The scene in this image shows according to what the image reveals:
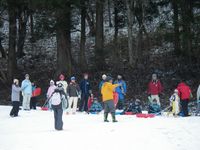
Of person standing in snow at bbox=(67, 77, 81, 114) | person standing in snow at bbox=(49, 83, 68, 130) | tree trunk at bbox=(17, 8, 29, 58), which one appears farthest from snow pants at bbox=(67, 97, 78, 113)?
tree trunk at bbox=(17, 8, 29, 58)

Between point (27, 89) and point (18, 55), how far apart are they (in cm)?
2330

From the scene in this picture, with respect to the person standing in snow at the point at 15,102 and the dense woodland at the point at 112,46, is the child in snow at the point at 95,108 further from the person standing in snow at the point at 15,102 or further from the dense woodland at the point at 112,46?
the dense woodland at the point at 112,46

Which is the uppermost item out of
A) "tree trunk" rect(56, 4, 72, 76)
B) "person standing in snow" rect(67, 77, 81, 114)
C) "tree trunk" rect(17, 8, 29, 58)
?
"tree trunk" rect(17, 8, 29, 58)

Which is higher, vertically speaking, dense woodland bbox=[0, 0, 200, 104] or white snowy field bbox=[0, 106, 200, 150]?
dense woodland bbox=[0, 0, 200, 104]

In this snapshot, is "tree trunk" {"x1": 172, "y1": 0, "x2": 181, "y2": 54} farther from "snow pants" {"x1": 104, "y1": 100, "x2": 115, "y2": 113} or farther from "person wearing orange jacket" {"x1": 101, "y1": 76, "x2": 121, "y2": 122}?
"snow pants" {"x1": 104, "y1": 100, "x2": 115, "y2": 113}

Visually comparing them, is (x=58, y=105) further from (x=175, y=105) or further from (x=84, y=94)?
(x=84, y=94)

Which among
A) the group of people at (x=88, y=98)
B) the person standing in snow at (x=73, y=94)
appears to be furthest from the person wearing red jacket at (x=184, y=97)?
the person standing in snow at (x=73, y=94)

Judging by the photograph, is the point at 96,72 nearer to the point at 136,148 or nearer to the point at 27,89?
the point at 27,89

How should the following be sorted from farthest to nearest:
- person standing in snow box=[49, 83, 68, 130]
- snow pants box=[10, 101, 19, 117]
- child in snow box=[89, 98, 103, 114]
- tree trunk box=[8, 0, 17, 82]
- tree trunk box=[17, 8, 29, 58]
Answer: tree trunk box=[17, 8, 29, 58] < tree trunk box=[8, 0, 17, 82] < child in snow box=[89, 98, 103, 114] < snow pants box=[10, 101, 19, 117] < person standing in snow box=[49, 83, 68, 130]

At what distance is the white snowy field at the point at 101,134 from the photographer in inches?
574

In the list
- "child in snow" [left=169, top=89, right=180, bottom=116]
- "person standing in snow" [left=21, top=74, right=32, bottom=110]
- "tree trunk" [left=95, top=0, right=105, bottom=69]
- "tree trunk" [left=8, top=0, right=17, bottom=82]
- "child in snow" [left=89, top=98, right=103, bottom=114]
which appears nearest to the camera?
"child in snow" [left=169, top=89, right=180, bottom=116]

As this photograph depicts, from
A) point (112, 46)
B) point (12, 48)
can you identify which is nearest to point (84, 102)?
point (12, 48)

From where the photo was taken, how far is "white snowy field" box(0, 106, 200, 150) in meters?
14.6

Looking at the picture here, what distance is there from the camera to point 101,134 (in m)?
16.5
